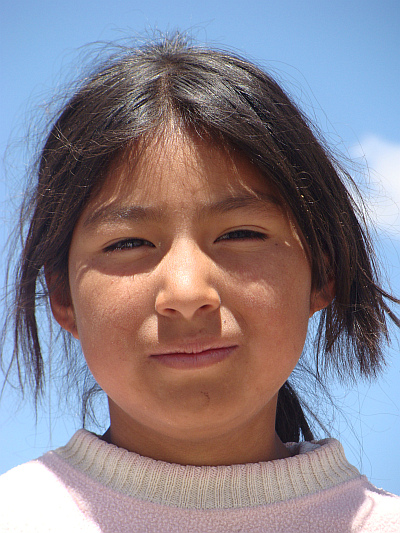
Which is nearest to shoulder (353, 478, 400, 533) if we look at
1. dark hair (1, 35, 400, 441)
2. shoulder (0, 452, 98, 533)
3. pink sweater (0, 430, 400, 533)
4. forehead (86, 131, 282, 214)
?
pink sweater (0, 430, 400, 533)

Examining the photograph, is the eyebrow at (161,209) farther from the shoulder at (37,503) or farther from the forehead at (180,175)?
the shoulder at (37,503)

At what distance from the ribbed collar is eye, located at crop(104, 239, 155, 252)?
0.43 metres

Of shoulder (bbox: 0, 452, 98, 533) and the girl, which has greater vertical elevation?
the girl

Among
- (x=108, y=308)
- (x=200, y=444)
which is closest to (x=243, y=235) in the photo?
(x=108, y=308)

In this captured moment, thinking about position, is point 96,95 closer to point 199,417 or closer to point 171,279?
point 171,279

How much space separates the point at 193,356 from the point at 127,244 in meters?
0.26

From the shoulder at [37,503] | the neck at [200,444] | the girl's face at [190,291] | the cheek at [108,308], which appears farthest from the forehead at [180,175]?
the shoulder at [37,503]

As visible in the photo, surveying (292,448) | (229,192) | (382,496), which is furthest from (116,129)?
(382,496)

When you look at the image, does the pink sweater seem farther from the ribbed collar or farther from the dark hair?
the dark hair

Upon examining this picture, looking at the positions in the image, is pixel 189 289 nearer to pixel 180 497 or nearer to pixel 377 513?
pixel 180 497

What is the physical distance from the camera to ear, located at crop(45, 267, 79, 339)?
1.51m

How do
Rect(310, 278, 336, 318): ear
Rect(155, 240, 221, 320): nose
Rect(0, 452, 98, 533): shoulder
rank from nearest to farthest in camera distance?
1. Rect(155, 240, 221, 320): nose
2. Rect(0, 452, 98, 533): shoulder
3. Rect(310, 278, 336, 318): ear

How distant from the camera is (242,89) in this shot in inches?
54.9

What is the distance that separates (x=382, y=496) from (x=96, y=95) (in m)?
1.08
